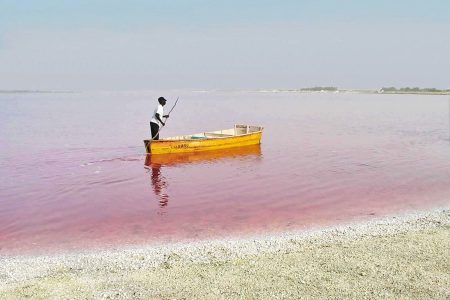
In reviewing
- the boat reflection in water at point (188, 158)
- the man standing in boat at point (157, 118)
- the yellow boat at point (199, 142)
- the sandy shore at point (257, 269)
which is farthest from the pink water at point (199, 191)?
the man standing in boat at point (157, 118)

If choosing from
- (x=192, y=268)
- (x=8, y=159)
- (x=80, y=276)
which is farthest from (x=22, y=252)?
(x=8, y=159)

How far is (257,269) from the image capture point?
9703mm

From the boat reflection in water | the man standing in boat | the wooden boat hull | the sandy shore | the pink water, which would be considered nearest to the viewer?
the sandy shore

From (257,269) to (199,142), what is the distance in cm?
Result: 1800

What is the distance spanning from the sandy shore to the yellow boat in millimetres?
14379

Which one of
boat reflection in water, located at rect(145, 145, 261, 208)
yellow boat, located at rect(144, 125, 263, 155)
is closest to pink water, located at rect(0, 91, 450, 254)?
boat reflection in water, located at rect(145, 145, 261, 208)

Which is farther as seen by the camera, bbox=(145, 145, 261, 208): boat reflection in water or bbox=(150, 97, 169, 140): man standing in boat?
bbox=(150, 97, 169, 140): man standing in boat

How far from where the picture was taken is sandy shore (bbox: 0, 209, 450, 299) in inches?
336

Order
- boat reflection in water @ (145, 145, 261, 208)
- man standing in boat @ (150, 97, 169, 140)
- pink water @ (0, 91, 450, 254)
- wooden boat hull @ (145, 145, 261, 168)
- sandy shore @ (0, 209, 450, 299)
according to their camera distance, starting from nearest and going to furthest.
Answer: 1. sandy shore @ (0, 209, 450, 299)
2. pink water @ (0, 91, 450, 254)
3. boat reflection in water @ (145, 145, 261, 208)
4. man standing in boat @ (150, 97, 169, 140)
5. wooden boat hull @ (145, 145, 261, 168)

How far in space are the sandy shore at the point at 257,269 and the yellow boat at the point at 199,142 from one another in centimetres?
1438

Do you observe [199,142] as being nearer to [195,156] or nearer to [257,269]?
[195,156]

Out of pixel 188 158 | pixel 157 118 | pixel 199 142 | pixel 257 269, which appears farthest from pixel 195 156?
pixel 257 269

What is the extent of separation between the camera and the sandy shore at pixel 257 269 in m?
8.54

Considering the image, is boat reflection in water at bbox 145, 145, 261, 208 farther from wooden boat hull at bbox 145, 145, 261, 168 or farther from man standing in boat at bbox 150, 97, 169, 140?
man standing in boat at bbox 150, 97, 169, 140
